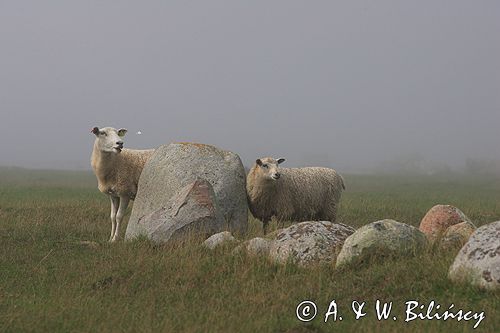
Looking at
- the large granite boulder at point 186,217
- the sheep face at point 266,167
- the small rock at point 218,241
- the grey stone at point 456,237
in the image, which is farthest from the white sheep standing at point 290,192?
the grey stone at point 456,237

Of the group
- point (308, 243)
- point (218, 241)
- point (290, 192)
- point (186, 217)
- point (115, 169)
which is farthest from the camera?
point (290, 192)

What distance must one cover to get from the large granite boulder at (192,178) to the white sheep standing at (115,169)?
3.14 feet

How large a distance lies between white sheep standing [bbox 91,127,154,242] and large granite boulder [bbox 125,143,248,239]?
0.96 m

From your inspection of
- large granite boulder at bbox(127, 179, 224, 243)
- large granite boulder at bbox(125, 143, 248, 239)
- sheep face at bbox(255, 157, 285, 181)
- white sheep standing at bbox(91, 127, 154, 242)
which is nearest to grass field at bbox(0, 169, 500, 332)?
large granite boulder at bbox(127, 179, 224, 243)

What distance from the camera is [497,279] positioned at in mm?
A: 8055

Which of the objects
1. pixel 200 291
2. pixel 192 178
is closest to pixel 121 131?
pixel 192 178

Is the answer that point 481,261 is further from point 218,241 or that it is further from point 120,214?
point 120,214

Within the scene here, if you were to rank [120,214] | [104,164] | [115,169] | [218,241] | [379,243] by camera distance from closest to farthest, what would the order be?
[379,243] → [218,241] → [120,214] → [104,164] → [115,169]

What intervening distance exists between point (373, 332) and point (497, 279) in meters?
2.35

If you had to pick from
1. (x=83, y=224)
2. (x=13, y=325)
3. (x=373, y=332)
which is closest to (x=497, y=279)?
(x=373, y=332)

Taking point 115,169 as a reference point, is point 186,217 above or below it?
below

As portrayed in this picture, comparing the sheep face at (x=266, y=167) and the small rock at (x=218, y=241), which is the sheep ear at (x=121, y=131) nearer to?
the sheep face at (x=266, y=167)

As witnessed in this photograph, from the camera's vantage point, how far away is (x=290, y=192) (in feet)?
55.4

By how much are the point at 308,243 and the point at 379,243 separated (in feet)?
4.39
